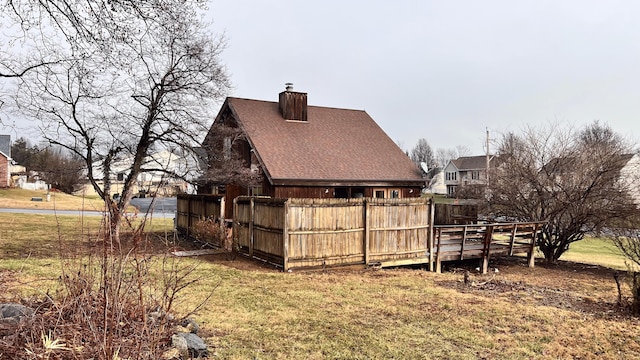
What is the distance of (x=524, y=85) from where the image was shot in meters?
23.2

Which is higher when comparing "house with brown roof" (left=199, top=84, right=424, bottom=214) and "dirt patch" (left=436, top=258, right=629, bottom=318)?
"house with brown roof" (left=199, top=84, right=424, bottom=214)

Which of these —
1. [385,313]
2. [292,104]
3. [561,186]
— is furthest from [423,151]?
[385,313]

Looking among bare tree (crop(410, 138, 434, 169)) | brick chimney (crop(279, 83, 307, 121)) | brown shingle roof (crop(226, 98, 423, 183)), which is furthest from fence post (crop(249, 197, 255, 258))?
bare tree (crop(410, 138, 434, 169))

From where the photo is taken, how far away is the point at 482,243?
14.7 meters

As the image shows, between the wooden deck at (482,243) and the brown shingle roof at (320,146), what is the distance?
19.8 ft

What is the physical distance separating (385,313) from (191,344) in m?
3.57

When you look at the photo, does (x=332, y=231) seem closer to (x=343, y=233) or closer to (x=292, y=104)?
(x=343, y=233)

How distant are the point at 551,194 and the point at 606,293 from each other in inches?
237

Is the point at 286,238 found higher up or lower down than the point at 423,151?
lower down

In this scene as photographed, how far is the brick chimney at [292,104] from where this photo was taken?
69.2ft

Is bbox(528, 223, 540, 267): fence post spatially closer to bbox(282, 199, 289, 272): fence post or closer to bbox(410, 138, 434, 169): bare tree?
bbox(282, 199, 289, 272): fence post

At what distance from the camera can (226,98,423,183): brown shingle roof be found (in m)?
18.3

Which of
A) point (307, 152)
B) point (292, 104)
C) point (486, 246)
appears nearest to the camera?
point (486, 246)

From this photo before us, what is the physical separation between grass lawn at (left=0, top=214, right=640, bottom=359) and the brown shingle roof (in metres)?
7.22
